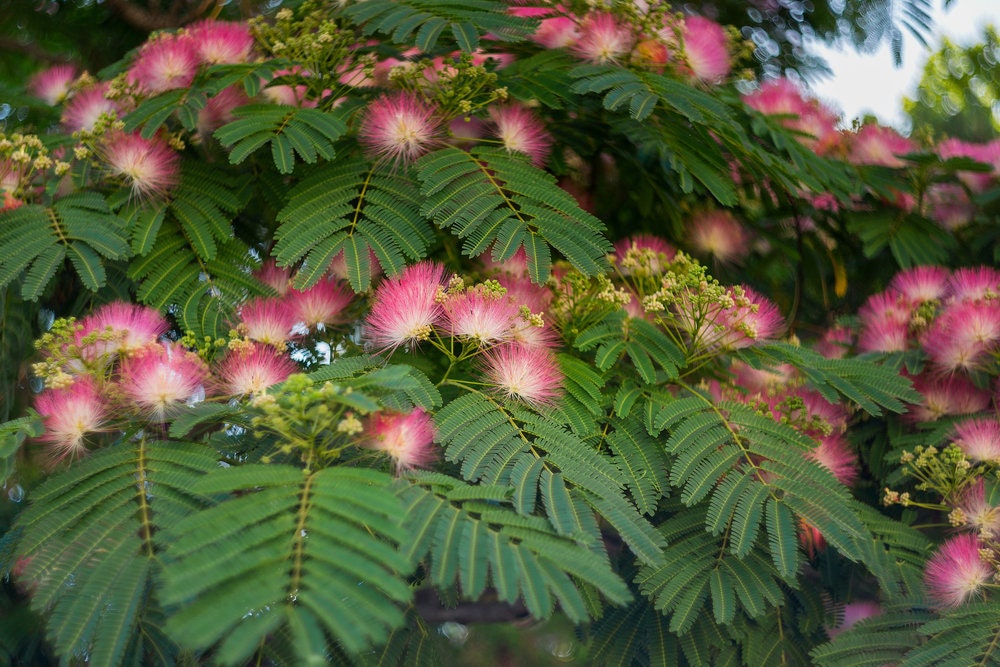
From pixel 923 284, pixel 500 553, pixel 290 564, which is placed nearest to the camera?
pixel 290 564

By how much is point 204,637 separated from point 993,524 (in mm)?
2221

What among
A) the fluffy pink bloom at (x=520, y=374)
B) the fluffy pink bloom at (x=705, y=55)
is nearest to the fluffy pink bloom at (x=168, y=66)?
the fluffy pink bloom at (x=520, y=374)

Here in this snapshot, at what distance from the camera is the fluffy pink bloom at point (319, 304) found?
3.02 m

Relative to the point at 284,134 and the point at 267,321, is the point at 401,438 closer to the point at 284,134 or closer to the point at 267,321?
the point at 267,321

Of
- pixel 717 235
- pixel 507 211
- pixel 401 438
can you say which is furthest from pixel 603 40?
pixel 401 438

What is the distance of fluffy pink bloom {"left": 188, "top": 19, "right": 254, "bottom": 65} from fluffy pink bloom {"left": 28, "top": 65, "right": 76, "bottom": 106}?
624 millimetres

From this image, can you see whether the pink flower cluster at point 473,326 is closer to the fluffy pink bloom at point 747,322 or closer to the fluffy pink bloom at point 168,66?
the fluffy pink bloom at point 747,322

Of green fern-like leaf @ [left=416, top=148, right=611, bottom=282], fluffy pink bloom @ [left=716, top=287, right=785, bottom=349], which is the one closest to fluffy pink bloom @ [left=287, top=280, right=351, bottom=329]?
green fern-like leaf @ [left=416, top=148, right=611, bottom=282]

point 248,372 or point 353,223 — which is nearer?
point 248,372

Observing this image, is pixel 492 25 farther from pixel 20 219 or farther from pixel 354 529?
pixel 354 529

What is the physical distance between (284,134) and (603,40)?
1.07 meters

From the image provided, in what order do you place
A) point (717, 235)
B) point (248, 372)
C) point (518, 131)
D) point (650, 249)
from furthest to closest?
point (717, 235), point (650, 249), point (518, 131), point (248, 372)

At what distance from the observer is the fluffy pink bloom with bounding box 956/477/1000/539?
2.94 meters

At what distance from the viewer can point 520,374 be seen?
8.86ft
